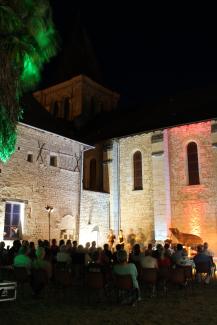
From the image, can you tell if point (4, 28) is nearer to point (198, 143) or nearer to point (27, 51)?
point (27, 51)

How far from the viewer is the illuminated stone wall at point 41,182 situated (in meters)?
17.6

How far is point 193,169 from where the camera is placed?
2159 centimetres

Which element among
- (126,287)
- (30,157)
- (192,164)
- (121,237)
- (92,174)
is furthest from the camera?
(92,174)

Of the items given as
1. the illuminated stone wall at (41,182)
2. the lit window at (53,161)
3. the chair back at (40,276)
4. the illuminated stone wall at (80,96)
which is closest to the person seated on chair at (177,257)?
the chair back at (40,276)

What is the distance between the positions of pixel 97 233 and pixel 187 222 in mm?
5390

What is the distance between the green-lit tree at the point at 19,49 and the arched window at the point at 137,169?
51.7ft

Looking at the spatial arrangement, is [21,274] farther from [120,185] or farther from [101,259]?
[120,185]

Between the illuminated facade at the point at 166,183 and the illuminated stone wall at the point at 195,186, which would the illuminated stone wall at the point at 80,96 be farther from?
the illuminated stone wall at the point at 195,186

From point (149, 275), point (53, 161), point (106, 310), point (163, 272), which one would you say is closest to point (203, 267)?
point (163, 272)

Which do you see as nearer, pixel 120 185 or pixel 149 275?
pixel 149 275

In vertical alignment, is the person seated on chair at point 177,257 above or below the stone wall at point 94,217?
below

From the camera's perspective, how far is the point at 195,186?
2105 cm

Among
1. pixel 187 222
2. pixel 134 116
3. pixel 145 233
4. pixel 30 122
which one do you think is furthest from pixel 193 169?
pixel 30 122

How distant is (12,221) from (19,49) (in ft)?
37.5
